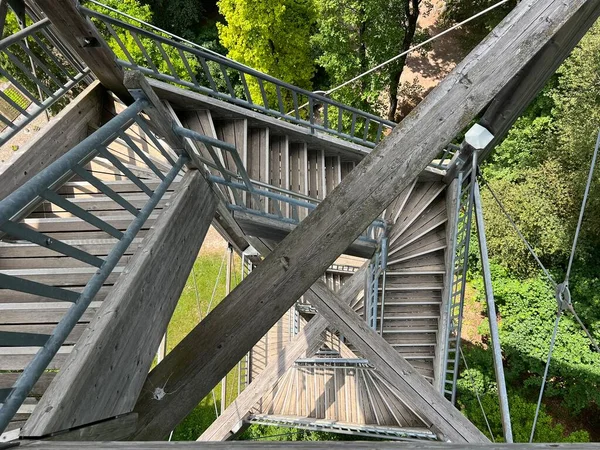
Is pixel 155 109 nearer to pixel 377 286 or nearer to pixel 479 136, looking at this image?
pixel 479 136

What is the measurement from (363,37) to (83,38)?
19.0 feet

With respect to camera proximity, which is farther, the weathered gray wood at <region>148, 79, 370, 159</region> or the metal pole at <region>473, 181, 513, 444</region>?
the weathered gray wood at <region>148, 79, 370, 159</region>

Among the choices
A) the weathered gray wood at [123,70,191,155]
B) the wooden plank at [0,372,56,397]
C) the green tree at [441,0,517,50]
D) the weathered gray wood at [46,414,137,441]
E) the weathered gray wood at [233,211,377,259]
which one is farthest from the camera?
the green tree at [441,0,517,50]

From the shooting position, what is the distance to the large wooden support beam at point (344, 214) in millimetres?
1541

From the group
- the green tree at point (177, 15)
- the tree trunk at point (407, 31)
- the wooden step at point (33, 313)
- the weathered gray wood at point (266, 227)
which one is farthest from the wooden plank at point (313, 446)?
the green tree at point (177, 15)

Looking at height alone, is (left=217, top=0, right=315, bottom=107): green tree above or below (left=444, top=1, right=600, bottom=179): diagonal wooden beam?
above

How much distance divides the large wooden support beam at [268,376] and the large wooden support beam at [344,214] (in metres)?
4.12

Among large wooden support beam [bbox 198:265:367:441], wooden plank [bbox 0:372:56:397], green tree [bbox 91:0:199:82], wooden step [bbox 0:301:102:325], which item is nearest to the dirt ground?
green tree [bbox 91:0:199:82]

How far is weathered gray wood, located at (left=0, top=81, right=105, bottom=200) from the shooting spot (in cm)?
284

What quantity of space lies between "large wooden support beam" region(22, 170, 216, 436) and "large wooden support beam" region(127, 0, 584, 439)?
183 mm

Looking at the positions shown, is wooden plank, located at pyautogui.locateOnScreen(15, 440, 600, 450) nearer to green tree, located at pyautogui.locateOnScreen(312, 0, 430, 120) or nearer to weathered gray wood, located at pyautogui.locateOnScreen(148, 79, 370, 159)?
weathered gray wood, located at pyautogui.locateOnScreen(148, 79, 370, 159)

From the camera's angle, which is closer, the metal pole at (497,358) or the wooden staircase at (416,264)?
the metal pole at (497,358)

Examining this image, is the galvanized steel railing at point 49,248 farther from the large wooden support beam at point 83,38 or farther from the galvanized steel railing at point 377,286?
the galvanized steel railing at point 377,286

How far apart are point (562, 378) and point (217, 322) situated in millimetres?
8079
